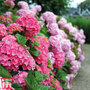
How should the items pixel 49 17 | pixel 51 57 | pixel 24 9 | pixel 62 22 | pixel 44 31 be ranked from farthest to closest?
pixel 62 22, pixel 24 9, pixel 49 17, pixel 44 31, pixel 51 57

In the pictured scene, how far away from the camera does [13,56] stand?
64.1 inches

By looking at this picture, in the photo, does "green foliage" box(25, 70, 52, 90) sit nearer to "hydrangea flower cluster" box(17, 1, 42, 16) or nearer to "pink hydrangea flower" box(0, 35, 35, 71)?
"pink hydrangea flower" box(0, 35, 35, 71)

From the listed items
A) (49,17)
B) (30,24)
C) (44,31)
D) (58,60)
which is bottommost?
(58,60)

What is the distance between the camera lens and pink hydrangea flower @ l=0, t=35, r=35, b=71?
1.62m

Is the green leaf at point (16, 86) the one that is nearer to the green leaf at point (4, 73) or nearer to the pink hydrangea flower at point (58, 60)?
the green leaf at point (4, 73)

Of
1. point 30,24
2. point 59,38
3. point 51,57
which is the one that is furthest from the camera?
point 59,38

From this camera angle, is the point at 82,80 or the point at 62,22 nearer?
the point at 82,80

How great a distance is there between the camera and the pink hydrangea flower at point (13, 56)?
1.62 metres

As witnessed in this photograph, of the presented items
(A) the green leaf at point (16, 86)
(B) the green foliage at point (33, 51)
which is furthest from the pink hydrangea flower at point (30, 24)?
(A) the green leaf at point (16, 86)

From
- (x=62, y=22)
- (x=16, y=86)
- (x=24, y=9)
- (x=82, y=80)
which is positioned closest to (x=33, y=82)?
(x=16, y=86)

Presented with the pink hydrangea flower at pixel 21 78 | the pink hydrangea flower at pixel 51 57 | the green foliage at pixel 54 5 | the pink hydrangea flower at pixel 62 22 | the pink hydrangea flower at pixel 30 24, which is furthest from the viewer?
the green foliage at pixel 54 5

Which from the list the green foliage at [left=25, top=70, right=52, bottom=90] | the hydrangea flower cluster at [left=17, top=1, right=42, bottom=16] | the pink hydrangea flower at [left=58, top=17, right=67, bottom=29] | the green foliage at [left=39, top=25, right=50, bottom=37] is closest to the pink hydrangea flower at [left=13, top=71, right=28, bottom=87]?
the green foliage at [left=25, top=70, right=52, bottom=90]

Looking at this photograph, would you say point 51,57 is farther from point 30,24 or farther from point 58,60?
point 30,24

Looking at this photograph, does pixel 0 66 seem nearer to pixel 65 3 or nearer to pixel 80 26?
pixel 65 3
